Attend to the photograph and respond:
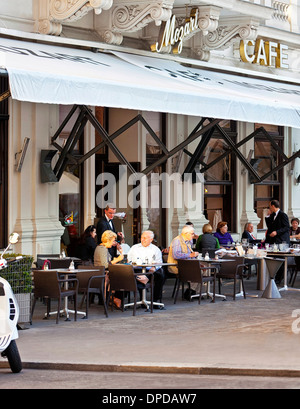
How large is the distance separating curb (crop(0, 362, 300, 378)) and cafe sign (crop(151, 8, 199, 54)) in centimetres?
1004

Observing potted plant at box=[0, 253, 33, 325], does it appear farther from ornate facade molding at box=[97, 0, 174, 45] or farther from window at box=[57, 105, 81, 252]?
ornate facade molding at box=[97, 0, 174, 45]

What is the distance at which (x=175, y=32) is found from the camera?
2016cm

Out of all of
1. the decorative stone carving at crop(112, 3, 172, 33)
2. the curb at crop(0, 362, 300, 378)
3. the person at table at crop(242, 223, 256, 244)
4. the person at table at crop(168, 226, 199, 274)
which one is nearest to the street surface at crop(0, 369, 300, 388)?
the curb at crop(0, 362, 300, 378)

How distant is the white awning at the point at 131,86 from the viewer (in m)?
14.1

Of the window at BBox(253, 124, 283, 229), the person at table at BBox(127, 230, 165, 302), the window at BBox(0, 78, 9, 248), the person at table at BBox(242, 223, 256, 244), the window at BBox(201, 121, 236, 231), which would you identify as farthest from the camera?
the window at BBox(253, 124, 283, 229)

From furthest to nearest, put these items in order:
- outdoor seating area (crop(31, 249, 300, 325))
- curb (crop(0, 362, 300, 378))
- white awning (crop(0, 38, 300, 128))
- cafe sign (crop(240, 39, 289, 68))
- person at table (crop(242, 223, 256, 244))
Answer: cafe sign (crop(240, 39, 289, 68)), person at table (crop(242, 223, 256, 244)), outdoor seating area (crop(31, 249, 300, 325)), white awning (crop(0, 38, 300, 128)), curb (crop(0, 362, 300, 378))

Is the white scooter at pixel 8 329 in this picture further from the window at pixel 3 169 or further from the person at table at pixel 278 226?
the person at table at pixel 278 226

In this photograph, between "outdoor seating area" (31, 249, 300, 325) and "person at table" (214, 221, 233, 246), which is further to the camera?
"person at table" (214, 221, 233, 246)

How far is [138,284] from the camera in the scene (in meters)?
16.1

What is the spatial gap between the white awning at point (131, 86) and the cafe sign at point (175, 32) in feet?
1.22

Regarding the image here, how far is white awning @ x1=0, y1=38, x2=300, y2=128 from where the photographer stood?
1406 cm

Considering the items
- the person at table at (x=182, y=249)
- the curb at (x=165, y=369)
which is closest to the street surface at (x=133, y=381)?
the curb at (x=165, y=369)

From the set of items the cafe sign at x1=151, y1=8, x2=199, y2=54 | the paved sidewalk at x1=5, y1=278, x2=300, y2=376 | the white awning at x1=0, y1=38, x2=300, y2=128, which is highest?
the cafe sign at x1=151, y1=8, x2=199, y2=54

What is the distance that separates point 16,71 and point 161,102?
312 cm
